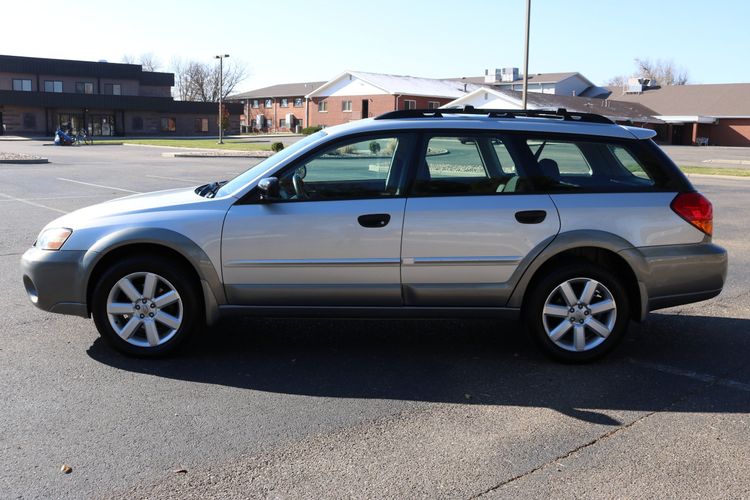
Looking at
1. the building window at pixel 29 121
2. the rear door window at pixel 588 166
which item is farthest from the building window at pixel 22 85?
the rear door window at pixel 588 166

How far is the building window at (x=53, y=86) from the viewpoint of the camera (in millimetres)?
70631

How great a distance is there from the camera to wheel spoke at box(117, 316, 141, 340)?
5348mm

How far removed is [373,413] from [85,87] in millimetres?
76320

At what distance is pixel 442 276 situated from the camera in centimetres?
530

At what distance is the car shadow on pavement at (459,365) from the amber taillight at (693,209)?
1051 mm

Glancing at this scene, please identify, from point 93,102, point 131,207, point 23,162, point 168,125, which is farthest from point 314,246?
point 168,125

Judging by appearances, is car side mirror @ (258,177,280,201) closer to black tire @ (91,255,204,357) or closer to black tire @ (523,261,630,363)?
black tire @ (91,255,204,357)

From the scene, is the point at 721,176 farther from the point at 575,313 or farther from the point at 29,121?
the point at 29,121

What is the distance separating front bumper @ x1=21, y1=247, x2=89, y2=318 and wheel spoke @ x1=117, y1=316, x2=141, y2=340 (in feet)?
1.03

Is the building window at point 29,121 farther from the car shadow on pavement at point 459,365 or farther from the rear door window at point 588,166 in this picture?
the rear door window at point 588,166

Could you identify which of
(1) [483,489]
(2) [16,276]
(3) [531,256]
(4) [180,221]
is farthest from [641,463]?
(2) [16,276]

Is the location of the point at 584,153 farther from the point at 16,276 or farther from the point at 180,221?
the point at 16,276

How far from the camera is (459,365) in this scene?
5430 mm

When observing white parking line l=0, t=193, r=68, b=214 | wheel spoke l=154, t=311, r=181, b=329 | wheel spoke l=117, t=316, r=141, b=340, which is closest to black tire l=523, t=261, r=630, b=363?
wheel spoke l=154, t=311, r=181, b=329
